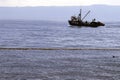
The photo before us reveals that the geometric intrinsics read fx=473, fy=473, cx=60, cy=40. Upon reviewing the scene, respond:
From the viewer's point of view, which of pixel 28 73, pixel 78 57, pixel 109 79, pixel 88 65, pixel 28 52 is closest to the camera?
pixel 109 79

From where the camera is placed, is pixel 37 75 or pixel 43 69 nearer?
pixel 37 75

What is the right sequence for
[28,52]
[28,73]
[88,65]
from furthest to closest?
[28,52]
[88,65]
[28,73]

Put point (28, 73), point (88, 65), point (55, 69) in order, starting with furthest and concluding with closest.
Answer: point (88, 65)
point (55, 69)
point (28, 73)

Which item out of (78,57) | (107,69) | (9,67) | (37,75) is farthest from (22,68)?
(78,57)

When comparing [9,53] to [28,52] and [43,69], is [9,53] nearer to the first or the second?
[28,52]

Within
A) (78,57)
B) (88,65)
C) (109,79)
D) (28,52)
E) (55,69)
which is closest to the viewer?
(109,79)

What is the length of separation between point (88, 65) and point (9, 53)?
740 inches

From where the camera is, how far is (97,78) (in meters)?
52.0

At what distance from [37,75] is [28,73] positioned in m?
1.77

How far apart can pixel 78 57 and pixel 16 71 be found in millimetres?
18662

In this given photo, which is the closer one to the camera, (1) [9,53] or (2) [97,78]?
(2) [97,78]

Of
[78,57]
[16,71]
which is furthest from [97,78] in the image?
[78,57]

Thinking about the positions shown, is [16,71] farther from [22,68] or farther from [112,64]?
[112,64]

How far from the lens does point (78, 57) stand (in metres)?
73.1
